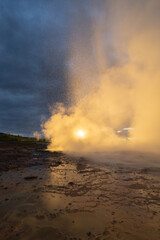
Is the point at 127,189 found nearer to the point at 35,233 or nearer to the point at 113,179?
Answer: the point at 113,179

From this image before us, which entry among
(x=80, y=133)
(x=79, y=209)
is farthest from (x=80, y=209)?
(x=80, y=133)

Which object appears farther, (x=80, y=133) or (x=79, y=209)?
(x=80, y=133)

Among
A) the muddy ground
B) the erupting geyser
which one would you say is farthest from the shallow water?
the erupting geyser

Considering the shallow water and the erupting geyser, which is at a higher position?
the erupting geyser

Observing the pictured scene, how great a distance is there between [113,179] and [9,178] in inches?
199

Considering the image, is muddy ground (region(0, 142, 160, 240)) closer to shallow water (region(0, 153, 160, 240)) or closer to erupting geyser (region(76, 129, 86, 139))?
shallow water (region(0, 153, 160, 240))

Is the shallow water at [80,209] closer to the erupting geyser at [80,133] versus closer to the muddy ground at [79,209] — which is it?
the muddy ground at [79,209]

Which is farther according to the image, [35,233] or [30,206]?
[30,206]

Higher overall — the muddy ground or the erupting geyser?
the erupting geyser

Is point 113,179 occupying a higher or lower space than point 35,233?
higher

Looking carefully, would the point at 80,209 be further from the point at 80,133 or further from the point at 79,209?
the point at 80,133

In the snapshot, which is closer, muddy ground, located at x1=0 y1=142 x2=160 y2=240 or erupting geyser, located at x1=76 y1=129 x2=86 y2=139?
muddy ground, located at x1=0 y1=142 x2=160 y2=240

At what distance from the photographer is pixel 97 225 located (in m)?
3.33

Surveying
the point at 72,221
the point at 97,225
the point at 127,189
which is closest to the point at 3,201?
the point at 72,221
